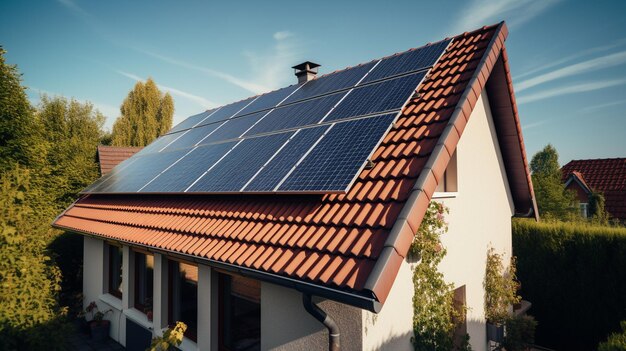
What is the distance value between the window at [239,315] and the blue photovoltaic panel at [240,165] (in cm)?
177

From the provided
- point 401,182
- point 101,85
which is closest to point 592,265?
point 401,182

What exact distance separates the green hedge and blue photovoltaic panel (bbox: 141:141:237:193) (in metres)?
10.9

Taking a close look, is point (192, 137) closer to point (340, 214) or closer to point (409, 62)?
point (409, 62)

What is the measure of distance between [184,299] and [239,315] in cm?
234

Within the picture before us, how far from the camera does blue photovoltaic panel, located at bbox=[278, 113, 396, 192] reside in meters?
4.48

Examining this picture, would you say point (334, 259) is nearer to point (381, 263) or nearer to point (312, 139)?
point (381, 263)

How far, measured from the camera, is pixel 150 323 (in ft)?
25.0

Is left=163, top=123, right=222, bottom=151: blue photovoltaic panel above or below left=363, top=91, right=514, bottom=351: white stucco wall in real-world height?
above

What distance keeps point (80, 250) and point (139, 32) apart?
9.80m

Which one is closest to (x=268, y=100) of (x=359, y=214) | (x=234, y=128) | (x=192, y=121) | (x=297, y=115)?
(x=234, y=128)

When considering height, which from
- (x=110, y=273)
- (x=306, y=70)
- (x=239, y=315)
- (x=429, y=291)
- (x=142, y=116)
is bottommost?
(x=239, y=315)

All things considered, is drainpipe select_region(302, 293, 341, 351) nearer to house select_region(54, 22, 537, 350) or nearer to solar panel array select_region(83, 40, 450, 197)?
house select_region(54, 22, 537, 350)

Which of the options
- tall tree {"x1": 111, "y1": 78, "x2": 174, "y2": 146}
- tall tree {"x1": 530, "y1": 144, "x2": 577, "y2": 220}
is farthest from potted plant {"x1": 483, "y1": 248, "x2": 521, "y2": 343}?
tall tree {"x1": 111, "y1": 78, "x2": 174, "y2": 146}

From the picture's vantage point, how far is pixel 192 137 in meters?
10.5
